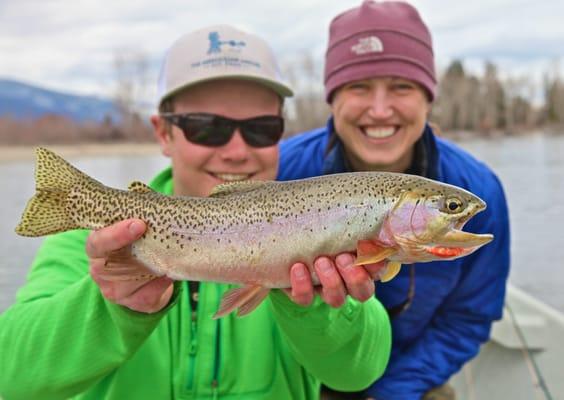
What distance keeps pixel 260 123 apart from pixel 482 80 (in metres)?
90.7

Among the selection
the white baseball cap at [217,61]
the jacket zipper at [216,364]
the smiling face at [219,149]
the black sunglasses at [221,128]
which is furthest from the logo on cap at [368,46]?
the jacket zipper at [216,364]

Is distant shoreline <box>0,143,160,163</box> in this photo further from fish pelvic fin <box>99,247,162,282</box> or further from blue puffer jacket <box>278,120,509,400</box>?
fish pelvic fin <box>99,247,162,282</box>

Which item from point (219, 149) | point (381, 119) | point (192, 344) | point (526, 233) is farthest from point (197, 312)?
point (526, 233)

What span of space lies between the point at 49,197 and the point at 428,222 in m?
1.38

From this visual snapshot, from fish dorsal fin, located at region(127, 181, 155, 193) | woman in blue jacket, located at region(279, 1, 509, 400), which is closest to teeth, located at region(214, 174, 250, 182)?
fish dorsal fin, located at region(127, 181, 155, 193)

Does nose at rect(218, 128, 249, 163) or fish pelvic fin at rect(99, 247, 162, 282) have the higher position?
nose at rect(218, 128, 249, 163)

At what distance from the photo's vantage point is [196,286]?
9.84ft

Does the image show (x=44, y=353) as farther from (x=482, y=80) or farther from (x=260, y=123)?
(x=482, y=80)

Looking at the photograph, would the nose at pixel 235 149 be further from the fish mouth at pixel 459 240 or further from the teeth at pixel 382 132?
the fish mouth at pixel 459 240

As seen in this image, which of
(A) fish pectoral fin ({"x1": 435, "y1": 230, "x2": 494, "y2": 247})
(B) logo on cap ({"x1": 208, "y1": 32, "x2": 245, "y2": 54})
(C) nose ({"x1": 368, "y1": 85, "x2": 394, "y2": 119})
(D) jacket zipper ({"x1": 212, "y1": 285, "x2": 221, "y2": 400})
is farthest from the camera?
(C) nose ({"x1": 368, "y1": 85, "x2": 394, "y2": 119})

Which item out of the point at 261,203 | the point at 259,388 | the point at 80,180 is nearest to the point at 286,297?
the point at 261,203

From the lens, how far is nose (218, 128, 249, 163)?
3064 millimetres

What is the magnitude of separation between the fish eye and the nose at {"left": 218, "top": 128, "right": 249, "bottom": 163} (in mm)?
1215

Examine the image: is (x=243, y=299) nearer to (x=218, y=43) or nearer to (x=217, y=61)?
(x=217, y=61)
